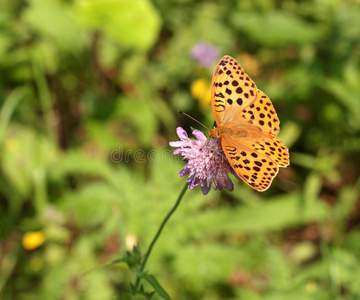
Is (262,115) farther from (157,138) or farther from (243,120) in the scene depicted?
(157,138)

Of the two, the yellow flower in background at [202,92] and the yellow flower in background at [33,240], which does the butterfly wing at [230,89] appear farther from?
the yellow flower in background at [33,240]

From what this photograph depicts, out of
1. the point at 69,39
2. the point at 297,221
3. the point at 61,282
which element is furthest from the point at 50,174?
the point at 297,221

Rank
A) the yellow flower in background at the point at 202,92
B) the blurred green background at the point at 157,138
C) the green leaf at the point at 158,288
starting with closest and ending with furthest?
1. the green leaf at the point at 158,288
2. the blurred green background at the point at 157,138
3. the yellow flower in background at the point at 202,92

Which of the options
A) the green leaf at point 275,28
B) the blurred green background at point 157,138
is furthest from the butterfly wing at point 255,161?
the green leaf at point 275,28

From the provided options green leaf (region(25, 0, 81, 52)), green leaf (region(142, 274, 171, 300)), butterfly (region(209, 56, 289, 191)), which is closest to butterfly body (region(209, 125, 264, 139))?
butterfly (region(209, 56, 289, 191))

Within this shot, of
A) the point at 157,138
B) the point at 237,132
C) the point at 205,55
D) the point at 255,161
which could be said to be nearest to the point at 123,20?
the point at 205,55

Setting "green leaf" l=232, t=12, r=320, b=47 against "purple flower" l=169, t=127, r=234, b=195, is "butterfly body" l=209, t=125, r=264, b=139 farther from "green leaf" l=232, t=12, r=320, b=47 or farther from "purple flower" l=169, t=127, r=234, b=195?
"green leaf" l=232, t=12, r=320, b=47
